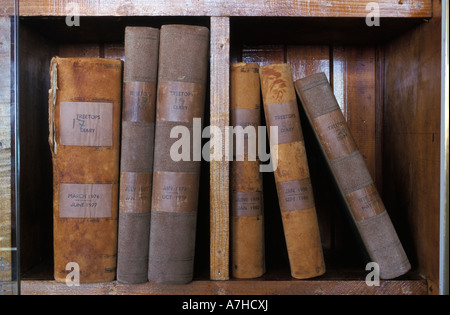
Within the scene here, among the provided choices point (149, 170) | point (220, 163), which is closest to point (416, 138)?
point (220, 163)

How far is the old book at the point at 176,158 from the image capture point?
31.2 inches

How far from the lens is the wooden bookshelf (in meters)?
0.82

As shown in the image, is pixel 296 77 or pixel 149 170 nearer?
pixel 149 170

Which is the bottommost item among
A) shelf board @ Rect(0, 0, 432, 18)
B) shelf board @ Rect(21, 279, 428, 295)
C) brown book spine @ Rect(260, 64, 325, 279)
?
shelf board @ Rect(21, 279, 428, 295)

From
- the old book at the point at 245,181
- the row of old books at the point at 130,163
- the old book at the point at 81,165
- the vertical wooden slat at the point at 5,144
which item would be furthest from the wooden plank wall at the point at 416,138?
the vertical wooden slat at the point at 5,144

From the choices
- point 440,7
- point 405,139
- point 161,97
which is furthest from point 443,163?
point 161,97

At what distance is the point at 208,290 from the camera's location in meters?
0.81

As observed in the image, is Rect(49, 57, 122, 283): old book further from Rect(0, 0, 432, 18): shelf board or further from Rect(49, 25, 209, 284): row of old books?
Rect(0, 0, 432, 18): shelf board

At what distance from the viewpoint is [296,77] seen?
109cm

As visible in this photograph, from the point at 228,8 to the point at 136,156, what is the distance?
0.35 meters

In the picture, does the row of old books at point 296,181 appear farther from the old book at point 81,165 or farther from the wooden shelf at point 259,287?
the old book at point 81,165

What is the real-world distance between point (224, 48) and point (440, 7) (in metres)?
0.44

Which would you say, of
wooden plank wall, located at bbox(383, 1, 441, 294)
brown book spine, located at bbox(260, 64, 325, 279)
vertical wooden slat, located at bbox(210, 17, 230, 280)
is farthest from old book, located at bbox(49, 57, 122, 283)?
wooden plank wall, located at bbox(383, 1, 441, 294)

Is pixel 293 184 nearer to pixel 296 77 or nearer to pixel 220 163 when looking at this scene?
pixel 220 163
